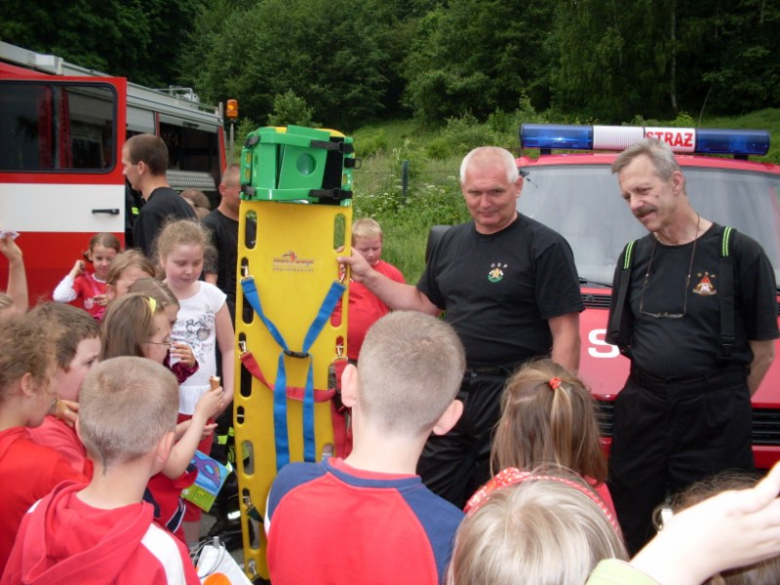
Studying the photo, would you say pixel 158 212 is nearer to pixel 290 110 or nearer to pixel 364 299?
pixel 364 299

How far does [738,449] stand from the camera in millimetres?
3193

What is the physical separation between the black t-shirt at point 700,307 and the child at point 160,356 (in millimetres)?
1869

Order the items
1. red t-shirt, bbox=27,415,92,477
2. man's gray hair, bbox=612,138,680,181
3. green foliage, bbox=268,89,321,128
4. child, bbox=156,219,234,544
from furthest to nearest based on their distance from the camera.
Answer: green foliage, bbox=268,89,321,128 < child, bbox=156,219,234,544 < man's gray hair, bbox=612,138,680,181 < red t-shirt, bbox=27,415,92,477

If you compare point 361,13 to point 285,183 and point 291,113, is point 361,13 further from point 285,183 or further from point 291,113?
point 285,183

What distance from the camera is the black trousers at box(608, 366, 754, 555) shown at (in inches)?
125

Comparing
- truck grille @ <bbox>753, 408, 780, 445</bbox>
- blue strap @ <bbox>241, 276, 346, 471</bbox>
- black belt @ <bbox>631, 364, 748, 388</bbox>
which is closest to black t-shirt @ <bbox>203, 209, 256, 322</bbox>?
blue strap @ <bbox>241, 276, 346, 471</bbox>

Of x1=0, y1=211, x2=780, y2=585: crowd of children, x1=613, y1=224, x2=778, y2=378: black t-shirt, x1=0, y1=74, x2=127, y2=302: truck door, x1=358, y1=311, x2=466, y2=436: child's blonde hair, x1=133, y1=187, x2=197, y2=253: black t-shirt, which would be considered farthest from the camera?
x1=0, y1=74, x2=127, y2=302: truck door

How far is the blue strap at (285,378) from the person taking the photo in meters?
3.60

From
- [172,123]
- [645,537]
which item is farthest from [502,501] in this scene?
[172,123]

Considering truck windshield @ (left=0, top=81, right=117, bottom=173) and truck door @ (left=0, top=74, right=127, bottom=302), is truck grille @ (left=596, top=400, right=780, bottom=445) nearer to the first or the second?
truck door @ (left=0, top=74, right=127, bottom=302)

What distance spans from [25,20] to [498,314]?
1024 inches

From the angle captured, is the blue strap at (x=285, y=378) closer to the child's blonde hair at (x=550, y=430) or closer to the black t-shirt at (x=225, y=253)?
the child's blonde hair at (x=550, y=430)

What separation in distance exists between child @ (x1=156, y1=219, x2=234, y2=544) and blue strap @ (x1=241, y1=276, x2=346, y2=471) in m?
0.30

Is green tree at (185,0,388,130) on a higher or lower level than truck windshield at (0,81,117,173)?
higher
